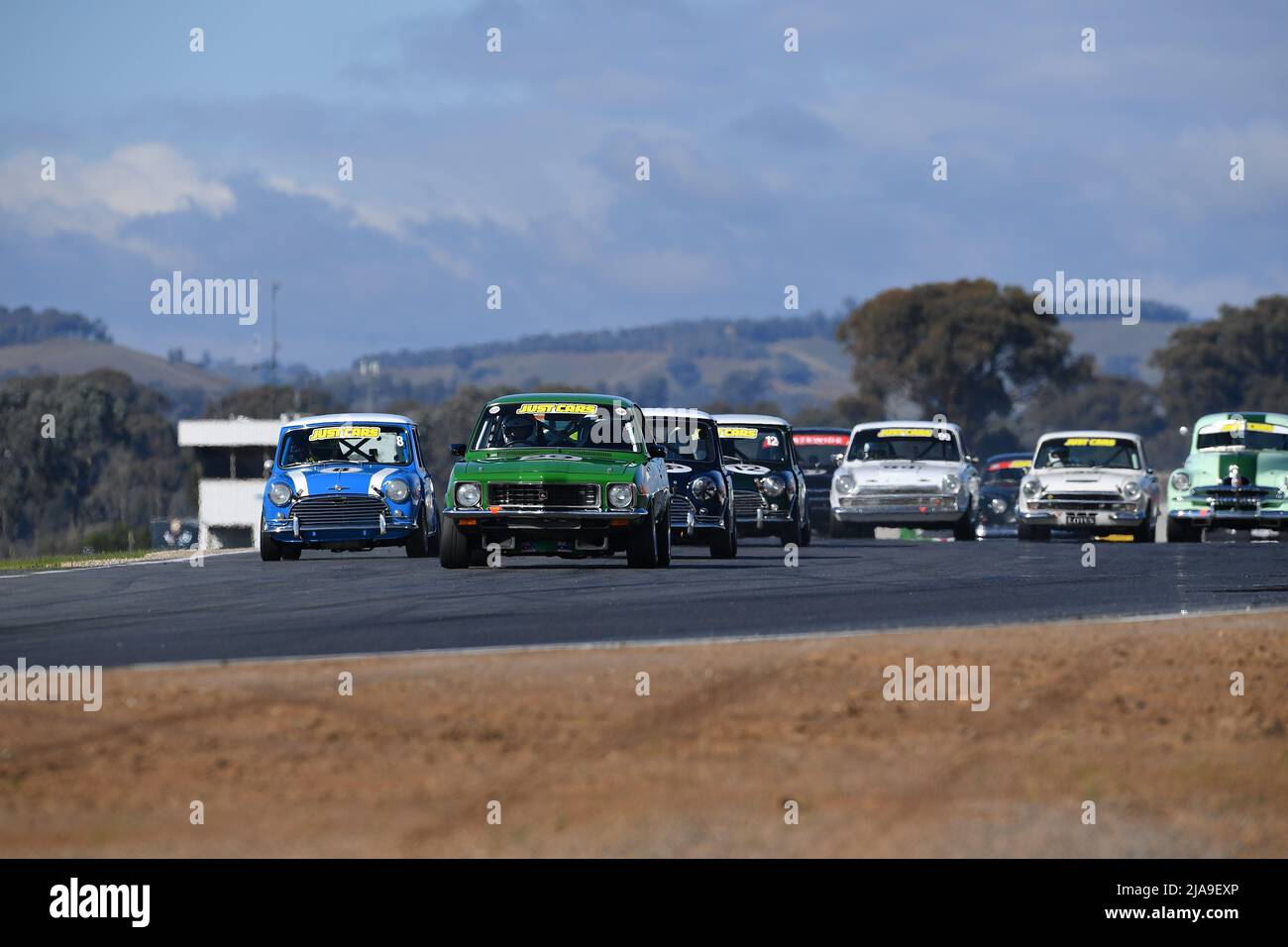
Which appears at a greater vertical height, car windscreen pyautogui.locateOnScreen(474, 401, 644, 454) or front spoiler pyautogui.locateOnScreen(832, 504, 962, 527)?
car windscreen pyautogui.locateOnScreen(474, 401, 644, 454)

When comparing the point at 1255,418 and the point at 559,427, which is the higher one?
the point at 1255,418

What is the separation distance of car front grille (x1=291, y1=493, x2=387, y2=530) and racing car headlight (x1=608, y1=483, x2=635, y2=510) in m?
4.30

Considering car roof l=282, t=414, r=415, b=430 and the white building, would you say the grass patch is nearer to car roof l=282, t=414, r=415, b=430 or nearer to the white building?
car roof l=282, t=414, r=415, b=430

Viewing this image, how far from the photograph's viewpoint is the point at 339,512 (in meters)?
23.3

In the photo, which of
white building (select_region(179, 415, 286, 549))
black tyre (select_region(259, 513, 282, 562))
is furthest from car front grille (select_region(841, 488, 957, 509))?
white building (select_region(179, 415, 286, 549))

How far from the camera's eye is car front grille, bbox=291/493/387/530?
917 inches

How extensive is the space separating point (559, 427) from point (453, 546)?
1.71 m

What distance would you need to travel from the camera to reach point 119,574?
2198cm

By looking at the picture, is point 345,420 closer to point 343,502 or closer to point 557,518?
point 343,502
